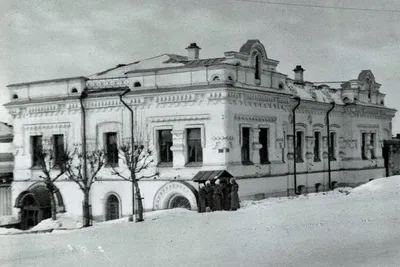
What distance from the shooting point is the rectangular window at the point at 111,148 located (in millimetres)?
24891

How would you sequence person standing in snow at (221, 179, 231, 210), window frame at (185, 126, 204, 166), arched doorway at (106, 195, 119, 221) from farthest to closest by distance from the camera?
A: arched doorway at (106, 195, 119, 221) < window frame at (185, 126, 204, 166) < person standing in snow at (221, 179, 231, 210)

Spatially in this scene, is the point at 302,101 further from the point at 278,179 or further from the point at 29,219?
the point at 29,219

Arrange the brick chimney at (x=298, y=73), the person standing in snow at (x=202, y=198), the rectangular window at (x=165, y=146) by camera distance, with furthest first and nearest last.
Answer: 1. the brick chimney at (x=298, y=73)
2. the rectangular window at (x=165, y=146)
3. the person standing in snow at (x=202, y=198)

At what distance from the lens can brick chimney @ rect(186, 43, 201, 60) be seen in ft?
84.5

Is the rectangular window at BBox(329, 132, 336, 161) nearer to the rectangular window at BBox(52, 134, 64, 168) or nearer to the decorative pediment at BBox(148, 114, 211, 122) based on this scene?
the decorative pediment at BBox(148, 114, 211, 122)

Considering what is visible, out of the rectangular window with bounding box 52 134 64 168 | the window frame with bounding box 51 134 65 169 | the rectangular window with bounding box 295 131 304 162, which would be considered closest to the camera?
the rectangular window with bounding box 52 134 64 168

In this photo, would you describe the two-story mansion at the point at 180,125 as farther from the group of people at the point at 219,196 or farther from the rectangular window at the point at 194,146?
the group of people at the point at 219,196

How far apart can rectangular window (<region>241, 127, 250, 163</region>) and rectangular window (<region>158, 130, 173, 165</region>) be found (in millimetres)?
2814

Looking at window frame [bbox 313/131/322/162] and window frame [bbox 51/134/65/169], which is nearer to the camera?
window frame [bbox 51/134/65/169]

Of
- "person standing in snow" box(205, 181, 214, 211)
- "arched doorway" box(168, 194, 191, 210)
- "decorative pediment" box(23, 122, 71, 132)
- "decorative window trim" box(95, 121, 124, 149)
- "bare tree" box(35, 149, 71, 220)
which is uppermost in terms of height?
"decorative pediment" box(23, 122, 71, 132)

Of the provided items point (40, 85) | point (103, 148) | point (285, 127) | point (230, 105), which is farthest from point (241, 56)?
point (40, 85)

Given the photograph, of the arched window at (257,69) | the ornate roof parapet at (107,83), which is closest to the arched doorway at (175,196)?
the ornate roof parapet at (107,83)

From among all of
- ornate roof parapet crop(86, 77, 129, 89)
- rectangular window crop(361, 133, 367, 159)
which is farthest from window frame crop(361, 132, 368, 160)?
ornate roof parapet crop(86, 77, 129, 89)

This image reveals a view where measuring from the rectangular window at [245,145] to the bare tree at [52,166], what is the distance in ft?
22.5
